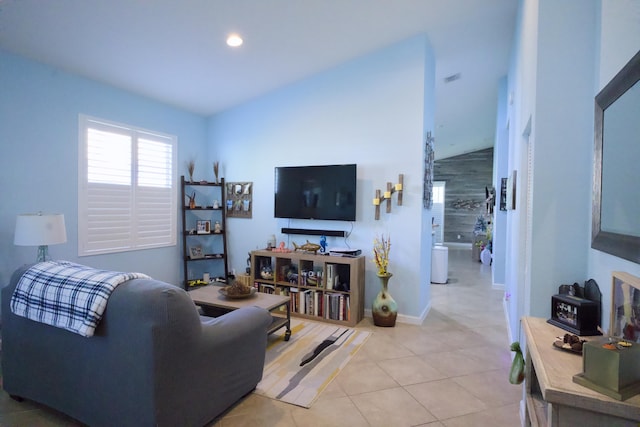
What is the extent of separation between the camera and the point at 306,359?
273cm


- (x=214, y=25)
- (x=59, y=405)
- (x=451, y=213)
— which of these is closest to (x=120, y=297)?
(x=59, y=405)

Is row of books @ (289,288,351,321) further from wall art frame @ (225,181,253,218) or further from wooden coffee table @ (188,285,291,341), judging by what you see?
wall art frame @ (225,181,253,218)

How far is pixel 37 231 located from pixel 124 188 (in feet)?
4.36

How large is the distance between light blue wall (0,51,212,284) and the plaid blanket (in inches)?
62.4

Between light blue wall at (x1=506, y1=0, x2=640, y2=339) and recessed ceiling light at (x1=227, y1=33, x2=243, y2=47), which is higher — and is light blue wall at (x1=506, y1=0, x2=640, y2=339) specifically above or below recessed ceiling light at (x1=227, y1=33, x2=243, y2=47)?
below

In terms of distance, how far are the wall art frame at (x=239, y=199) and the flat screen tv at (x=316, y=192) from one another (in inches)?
23.7

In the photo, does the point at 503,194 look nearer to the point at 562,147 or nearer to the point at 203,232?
the point at 562,147

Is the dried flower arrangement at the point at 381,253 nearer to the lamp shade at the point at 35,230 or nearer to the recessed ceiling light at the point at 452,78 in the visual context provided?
the recessed ceiling light at the point at 452,78

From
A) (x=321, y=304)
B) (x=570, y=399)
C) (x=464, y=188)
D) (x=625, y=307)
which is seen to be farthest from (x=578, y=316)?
(x=464, y=188)

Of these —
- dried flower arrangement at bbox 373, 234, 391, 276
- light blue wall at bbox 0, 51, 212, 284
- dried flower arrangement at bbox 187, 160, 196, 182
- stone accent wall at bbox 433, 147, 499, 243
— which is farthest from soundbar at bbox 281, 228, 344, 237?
stone accent wall at bbox 433, 147, 499, 243

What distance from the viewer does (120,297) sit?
155 cm

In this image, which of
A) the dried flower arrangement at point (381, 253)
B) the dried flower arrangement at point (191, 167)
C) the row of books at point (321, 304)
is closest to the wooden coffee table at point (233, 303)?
the row of books at point (321, 304)

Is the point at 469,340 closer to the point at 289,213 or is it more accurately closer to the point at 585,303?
the point at 585,303

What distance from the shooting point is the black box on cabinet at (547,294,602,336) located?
137 centimetres
